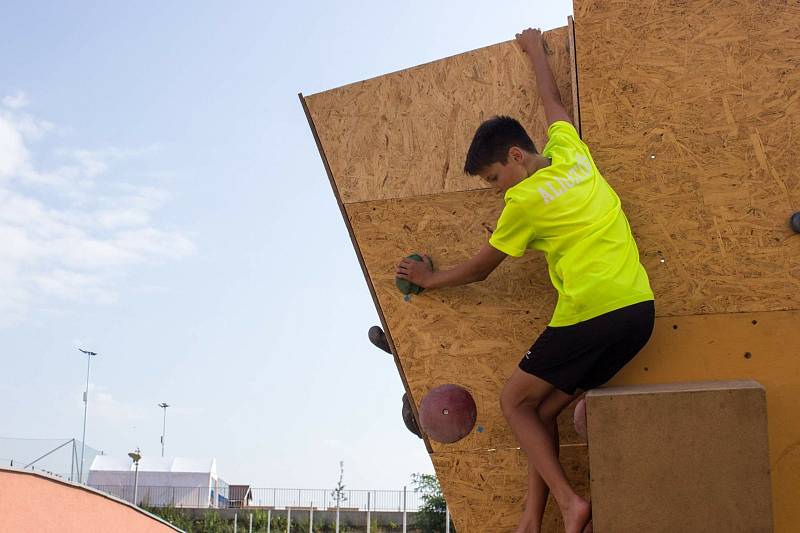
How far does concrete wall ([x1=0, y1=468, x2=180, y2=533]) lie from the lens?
1083 centimetres

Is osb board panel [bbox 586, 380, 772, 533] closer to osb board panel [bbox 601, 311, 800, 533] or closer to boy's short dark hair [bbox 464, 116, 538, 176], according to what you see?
osb board panel [bbox 601, 311, 800, 533]

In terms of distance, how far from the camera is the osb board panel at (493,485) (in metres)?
4.46

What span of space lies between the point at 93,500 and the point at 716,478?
11.1 metres

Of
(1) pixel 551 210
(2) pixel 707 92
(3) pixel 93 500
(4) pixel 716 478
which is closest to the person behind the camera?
(4) pixel 716 478

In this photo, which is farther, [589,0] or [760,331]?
[589,0]

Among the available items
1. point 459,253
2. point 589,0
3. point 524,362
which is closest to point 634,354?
point 524,362

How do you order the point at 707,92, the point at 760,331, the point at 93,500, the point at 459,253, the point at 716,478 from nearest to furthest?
the point at 716,478 < the point at 760,331 < the point at 707,92 < the point at 459,253 < the point at 93,500

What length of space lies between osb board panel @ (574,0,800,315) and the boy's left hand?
110 cm

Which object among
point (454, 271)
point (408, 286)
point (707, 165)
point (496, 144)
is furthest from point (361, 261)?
point (707, 165)

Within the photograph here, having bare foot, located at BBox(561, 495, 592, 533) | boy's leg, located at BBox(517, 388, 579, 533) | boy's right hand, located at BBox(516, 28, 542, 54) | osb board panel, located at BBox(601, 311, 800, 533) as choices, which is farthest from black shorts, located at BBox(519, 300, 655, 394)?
boy's right hand, located at BBox(516, 28, 542, 54)

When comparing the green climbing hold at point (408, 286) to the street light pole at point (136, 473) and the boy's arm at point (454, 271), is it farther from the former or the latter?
the street light pole at point (136, 473)

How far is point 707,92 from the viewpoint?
14.8 ft

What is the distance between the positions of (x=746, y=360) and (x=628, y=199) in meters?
0.99

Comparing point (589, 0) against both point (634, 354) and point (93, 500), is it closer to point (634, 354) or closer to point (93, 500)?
point (634, 354)
